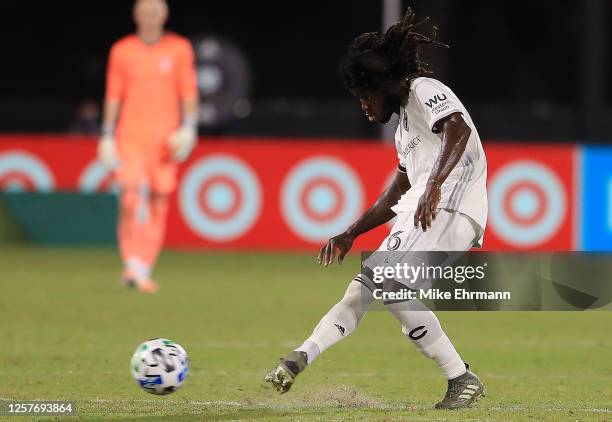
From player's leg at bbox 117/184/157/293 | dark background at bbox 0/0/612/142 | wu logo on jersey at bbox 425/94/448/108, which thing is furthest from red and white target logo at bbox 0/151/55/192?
dark background at bbox 0/0/612/142

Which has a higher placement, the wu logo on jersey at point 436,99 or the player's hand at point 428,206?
the wu logo on jersey at point 436,99

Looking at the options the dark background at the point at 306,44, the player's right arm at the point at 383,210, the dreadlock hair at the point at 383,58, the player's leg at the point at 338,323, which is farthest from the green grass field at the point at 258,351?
the dark background at the point at 306,44

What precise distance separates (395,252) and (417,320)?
0.37 m

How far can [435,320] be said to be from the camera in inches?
289

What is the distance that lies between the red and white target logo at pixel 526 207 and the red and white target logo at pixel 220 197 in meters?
2.99

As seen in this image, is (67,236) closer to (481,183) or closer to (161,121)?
(161,121)

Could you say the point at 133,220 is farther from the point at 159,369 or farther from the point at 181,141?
the point at 159,369

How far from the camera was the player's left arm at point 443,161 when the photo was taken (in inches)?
273

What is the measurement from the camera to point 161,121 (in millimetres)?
13594

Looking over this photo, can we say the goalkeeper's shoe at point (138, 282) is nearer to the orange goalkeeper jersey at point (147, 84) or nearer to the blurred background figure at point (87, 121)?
the orange goalkeeper jersey at point (147, 84)

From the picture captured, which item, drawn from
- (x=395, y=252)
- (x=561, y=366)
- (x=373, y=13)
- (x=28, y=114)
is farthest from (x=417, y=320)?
(x=373, y=13)

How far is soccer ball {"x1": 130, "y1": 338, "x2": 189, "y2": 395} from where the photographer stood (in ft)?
24.4

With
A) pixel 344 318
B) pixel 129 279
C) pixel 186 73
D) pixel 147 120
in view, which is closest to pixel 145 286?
pixel 129 279

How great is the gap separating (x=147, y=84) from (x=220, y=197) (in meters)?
4.32
